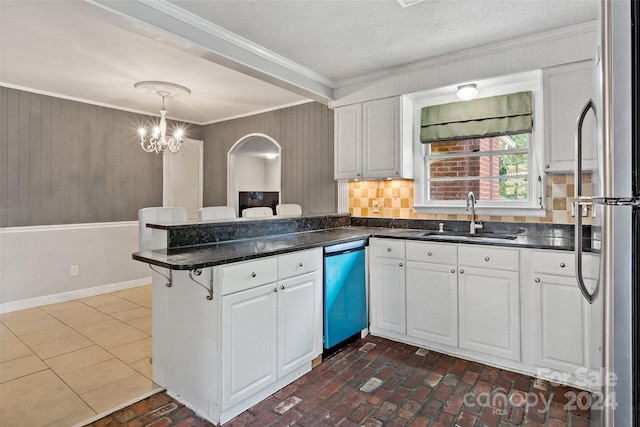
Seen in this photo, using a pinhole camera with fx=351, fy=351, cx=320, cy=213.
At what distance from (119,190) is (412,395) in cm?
457

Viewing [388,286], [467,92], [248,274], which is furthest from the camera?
[467,92]

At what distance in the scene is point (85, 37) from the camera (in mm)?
2836

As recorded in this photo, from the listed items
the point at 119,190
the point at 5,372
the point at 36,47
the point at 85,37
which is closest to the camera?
the point at 5,372

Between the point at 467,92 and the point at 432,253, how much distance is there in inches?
59.6

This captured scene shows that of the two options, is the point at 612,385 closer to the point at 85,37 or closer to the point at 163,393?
the point at 163,393

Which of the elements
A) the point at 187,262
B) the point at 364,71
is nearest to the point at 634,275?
the point at 187,262

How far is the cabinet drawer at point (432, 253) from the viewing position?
8.88 ft

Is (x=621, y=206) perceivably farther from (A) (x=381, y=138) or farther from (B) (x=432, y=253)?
(A) (x=381, y=138)

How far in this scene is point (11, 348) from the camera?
2.92m

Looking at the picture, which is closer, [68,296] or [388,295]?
[388,295]

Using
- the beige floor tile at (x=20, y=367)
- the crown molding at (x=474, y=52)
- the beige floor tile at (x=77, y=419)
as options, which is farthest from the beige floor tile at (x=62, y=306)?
the crown molding at (x=474, y=52)

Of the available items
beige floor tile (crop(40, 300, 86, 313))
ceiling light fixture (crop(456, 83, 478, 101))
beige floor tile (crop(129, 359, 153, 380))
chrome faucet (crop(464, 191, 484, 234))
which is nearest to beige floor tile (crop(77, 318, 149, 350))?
beige floor tile (crop(129, 359, 153, 380))

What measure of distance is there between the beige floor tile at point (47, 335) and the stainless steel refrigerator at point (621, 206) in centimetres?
388

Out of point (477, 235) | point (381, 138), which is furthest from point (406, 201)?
point (477, 235)
